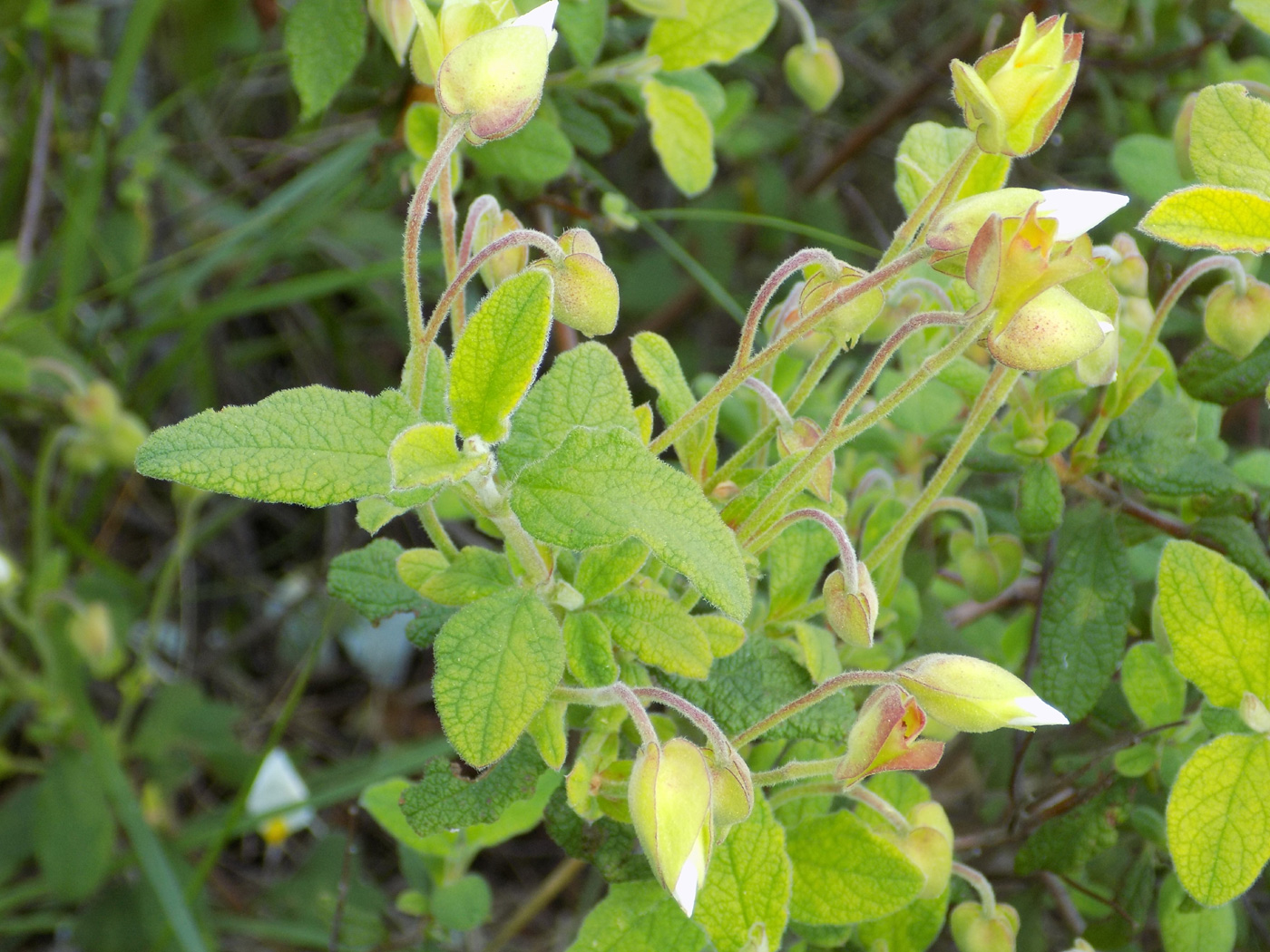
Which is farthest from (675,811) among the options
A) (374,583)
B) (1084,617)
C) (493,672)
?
(1084,617)

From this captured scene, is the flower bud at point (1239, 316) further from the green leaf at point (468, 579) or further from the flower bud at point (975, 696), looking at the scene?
the green leaf at point (468, 579)

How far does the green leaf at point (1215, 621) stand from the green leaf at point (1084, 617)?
14 centimetres

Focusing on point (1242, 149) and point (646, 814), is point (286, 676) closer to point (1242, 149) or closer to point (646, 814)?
point (646, 814)

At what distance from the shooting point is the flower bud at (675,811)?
0.69 metres

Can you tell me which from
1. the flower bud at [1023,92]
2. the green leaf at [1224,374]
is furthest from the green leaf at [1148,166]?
the flower bud at [1023,92]

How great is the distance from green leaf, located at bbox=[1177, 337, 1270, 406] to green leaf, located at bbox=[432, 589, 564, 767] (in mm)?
650

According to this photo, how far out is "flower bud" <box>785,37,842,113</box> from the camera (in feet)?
4.45

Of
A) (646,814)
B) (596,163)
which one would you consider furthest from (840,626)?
(596,163)

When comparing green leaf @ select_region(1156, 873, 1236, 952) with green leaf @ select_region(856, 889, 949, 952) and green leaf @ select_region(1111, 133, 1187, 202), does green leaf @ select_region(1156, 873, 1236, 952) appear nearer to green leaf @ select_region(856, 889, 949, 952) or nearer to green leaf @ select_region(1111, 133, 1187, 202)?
green leaf @ select_region(856, 889, 949, 952)

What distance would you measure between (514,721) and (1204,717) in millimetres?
549

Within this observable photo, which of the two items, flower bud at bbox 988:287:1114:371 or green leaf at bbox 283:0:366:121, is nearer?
flower bud at bbox 988:287:1114:371

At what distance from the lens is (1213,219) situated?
0.79 metres

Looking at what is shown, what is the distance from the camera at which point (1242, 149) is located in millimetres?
887

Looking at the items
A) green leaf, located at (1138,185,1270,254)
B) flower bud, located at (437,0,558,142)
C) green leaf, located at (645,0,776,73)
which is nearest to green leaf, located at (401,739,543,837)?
flower bud, located at (437,0,558,142)
